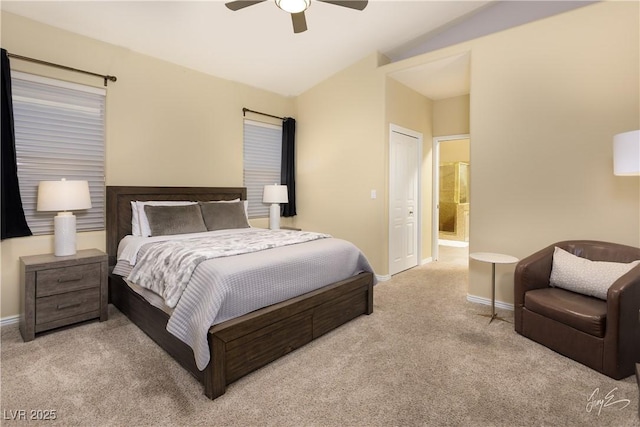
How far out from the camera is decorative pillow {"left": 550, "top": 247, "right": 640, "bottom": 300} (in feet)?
7.86

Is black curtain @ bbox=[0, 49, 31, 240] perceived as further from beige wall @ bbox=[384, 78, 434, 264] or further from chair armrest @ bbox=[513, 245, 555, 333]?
chair armrest @ bbox=[513, 245, 555, 333]

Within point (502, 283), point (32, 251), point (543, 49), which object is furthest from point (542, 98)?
point (32, 251)

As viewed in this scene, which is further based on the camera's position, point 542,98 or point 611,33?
point 542,98

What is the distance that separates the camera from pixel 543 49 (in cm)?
312

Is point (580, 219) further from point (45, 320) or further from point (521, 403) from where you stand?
point (45, 320)

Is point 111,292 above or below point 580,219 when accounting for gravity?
below

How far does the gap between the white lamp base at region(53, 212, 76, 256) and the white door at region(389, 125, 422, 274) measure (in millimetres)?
3587

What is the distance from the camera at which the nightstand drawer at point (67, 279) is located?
106 inches

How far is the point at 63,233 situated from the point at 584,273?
4.39m

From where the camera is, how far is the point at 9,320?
298 cm

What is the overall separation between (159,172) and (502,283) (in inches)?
161

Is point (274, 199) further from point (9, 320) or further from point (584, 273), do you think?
point (584, 273)

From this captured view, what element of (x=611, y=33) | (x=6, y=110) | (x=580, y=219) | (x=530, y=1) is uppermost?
(x=530, y=1)

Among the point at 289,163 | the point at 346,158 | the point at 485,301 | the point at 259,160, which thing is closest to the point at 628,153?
the point at 485,301
